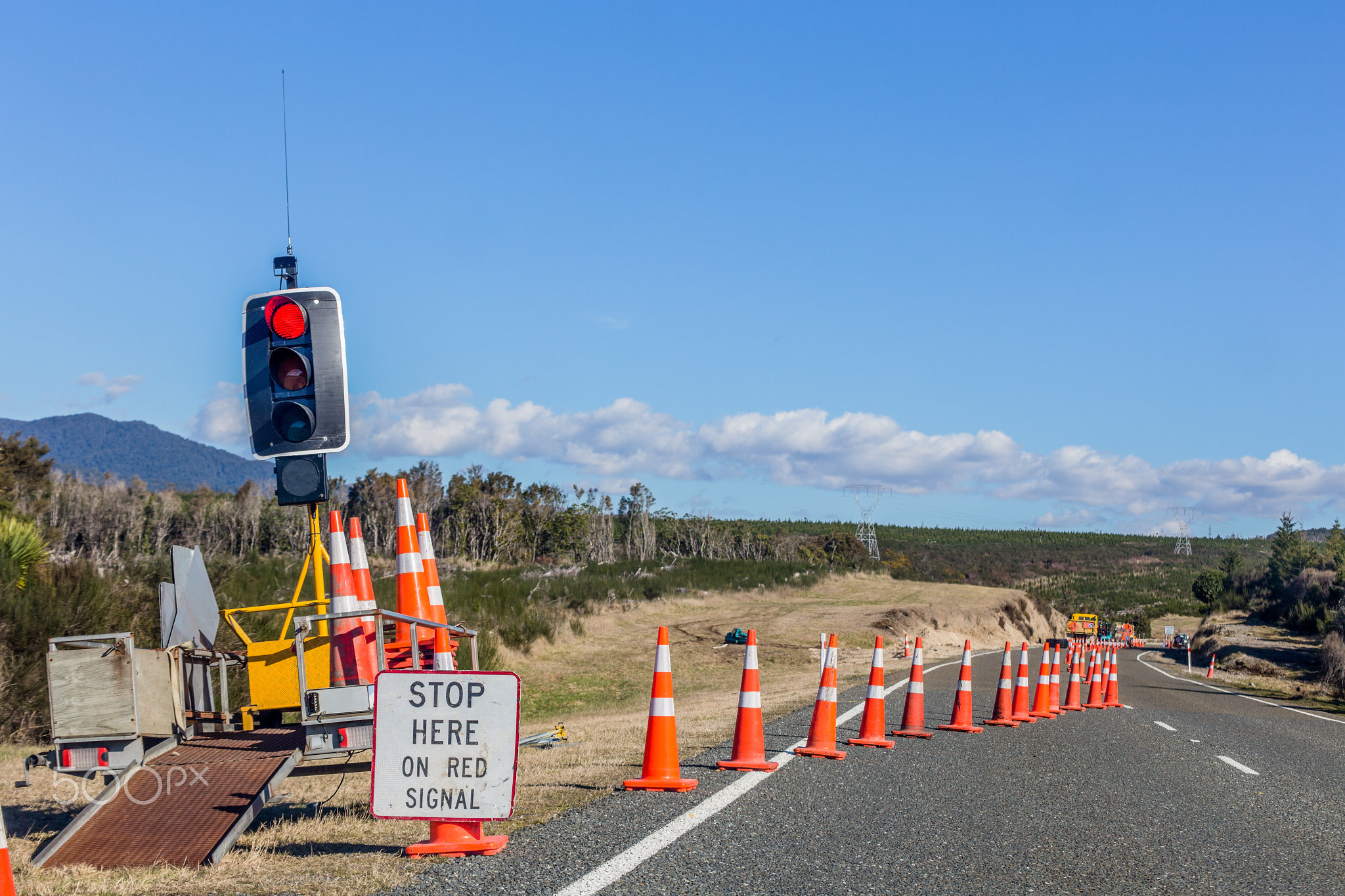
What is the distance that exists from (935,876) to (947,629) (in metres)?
44.8

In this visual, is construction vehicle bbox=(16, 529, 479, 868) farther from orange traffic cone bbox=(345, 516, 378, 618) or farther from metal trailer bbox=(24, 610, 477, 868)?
orange traffic cone bbox=(345, 516, 378, 618)

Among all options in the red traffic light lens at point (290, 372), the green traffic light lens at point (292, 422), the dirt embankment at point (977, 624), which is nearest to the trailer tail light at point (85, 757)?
the green traffic light lens at point (292, 422)

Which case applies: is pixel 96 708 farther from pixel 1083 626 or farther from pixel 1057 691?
pixel 1083 626

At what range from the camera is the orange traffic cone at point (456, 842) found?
19.8ft

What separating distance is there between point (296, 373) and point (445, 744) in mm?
2671

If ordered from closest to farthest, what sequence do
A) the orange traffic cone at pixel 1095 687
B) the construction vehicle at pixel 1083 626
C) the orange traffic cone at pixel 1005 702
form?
the orange traffic cone at pixel 1005 702
the orange traffic cone at pixel 1095 687
the construction vehicle at pixel 1083 626

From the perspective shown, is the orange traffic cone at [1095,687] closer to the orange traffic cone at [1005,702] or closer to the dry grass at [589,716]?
the dry grass at [589,716]

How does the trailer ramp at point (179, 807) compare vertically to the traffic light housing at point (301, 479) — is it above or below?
below

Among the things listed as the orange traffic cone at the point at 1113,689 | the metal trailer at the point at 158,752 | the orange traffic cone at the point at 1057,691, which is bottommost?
the orange traffic cone at the point at 1113,689

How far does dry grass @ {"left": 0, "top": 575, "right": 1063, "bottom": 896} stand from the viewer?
A: 5.84 meters

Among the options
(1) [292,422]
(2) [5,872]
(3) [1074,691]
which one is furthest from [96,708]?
(3) [1074,691]

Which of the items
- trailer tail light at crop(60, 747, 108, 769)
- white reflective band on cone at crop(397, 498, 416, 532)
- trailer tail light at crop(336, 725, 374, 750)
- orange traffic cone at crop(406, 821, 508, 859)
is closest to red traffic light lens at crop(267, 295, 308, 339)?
trailer tail light at crop(336, 725, 374, 750)

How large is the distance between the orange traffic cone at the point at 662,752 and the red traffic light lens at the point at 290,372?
2877mm

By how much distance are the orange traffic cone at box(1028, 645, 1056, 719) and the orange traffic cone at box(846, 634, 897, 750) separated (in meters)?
5.17
